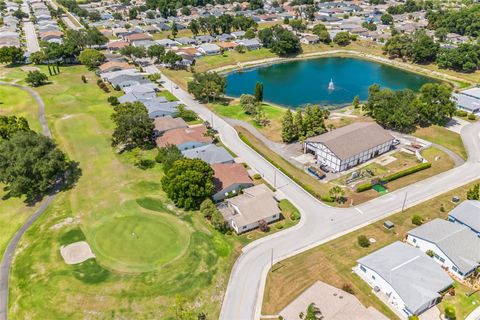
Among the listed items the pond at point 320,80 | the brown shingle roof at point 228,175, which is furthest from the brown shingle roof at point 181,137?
the pond at point 320,80

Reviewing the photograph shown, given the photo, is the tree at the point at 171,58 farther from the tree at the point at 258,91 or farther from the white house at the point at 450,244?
the white house at the point at 450,244

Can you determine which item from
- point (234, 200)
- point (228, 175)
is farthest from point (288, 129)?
point (234, 200)


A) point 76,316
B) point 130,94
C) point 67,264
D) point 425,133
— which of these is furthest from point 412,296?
point 130,94

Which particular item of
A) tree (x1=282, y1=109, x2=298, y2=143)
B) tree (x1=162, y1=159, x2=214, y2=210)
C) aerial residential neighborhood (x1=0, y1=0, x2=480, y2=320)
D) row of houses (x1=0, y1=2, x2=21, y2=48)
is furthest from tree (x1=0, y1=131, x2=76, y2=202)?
row of houses (x1=0, y1=2, x2=21, y2=48)

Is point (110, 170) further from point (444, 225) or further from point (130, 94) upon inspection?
point (444, 225)

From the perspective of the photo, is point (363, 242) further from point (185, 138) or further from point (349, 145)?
point (185, 138)

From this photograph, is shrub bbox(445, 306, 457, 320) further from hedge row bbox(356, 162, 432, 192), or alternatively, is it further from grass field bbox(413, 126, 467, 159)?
grass field bbox(413, 126, 467, 159)
